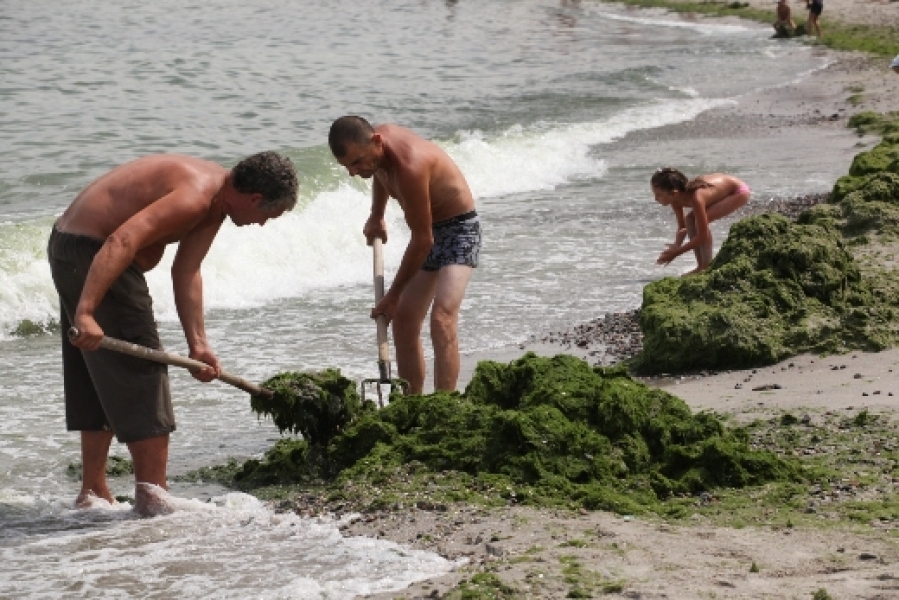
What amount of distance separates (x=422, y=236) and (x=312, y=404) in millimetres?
915

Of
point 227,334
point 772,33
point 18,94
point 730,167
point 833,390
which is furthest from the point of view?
point 772,33

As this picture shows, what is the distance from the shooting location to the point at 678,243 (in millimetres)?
10164

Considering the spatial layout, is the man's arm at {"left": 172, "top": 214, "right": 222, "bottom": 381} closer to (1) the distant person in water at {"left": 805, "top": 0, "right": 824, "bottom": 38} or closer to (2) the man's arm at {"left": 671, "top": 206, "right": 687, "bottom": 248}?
(2) the man's arm at {"left": 671, "top": 206, "right": 687, "bottom": 248}

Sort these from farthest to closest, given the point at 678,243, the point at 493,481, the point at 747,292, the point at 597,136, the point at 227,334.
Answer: the point at 597,136
the point at 678,243
the point at 227,334
the point at 747,292
the point at 493,481

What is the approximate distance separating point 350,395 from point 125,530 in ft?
3.97

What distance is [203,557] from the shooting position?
5.09 metres

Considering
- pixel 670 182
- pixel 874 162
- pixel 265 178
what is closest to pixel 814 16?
pixel 874 162

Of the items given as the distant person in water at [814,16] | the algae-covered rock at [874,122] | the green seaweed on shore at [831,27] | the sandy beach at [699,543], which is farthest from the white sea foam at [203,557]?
the distant person in water at [814,16]

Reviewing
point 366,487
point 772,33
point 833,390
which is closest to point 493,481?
point 366,487

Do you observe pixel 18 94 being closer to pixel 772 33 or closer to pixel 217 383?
pixel 217 383

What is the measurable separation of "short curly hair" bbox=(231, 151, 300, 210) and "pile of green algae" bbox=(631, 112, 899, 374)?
302 cm

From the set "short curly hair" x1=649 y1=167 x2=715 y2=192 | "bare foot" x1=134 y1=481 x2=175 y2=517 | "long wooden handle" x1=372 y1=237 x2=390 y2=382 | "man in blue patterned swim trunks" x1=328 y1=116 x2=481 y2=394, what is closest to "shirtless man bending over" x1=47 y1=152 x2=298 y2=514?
"bare foot" x1=134 y1=481 x2=175 y2=517

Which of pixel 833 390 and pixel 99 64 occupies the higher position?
pixel 99 64

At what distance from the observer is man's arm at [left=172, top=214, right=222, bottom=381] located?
5387mm
